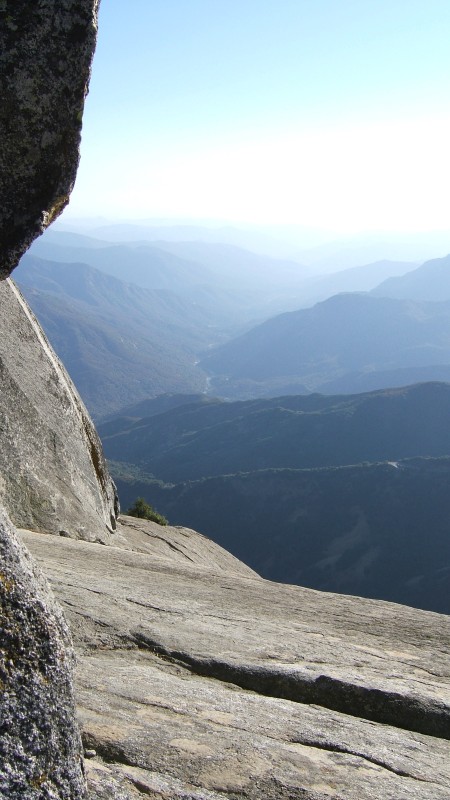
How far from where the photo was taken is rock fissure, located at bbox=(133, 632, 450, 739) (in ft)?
33.7

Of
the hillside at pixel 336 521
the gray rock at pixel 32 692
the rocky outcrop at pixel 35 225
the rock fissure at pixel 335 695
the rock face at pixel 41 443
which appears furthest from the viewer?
the hillside at pixel 336 521

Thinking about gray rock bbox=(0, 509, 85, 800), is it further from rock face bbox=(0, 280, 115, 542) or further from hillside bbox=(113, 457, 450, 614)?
hillside bbox=(113, 457, 450, 614)

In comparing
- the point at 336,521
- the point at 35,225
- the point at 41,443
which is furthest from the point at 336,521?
Answer: the point at 35,225

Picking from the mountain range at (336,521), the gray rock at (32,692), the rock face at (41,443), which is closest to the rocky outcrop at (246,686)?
the gray rock at (32,692)

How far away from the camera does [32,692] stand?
536 centimetres

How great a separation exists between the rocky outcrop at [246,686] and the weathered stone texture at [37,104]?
17.7 feet

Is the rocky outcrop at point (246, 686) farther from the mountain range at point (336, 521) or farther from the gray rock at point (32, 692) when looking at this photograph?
the mountain range at point (336, 521)

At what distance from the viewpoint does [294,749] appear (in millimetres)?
8188

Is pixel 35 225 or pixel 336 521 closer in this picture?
pixel 35 225

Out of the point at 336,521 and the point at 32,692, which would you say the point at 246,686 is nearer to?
the point at 32,692

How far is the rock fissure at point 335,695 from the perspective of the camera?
1026 cm

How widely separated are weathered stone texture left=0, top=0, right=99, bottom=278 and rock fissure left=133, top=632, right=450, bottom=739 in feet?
23.3

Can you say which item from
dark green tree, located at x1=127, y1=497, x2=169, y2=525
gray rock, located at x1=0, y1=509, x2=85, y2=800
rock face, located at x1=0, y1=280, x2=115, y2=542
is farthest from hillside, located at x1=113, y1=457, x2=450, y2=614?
gray rock, located at x1=0, y1=509, x2=85, y2=800

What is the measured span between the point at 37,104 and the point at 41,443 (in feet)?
47.2
